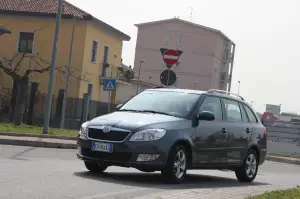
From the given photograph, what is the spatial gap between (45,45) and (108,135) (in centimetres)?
3428

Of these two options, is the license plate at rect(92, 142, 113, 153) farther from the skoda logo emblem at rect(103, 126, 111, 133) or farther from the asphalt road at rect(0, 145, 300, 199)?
the asphalt road at rect(0, 145, 300, 199)

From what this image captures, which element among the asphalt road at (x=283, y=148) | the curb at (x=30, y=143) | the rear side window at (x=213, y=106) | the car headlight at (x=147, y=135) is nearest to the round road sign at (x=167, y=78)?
the curb at (x=30, y=143)

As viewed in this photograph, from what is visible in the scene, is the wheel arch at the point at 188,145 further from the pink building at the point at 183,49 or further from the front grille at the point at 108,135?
the pink building at the point at 183,49

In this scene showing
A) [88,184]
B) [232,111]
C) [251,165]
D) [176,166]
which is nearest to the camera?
[88,184]

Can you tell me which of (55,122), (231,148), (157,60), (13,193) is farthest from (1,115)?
(157,60)

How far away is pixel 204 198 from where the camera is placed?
846 cm

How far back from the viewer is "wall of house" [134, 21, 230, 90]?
275ft

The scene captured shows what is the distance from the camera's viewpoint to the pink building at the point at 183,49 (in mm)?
83812

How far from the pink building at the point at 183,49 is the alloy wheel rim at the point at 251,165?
69777 millimetres

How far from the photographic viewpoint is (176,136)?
10539 millimetres

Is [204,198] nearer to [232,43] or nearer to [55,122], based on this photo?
[55,122]

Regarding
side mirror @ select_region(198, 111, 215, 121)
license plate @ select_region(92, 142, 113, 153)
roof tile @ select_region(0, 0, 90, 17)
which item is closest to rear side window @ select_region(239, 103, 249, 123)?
side mirror @ select_region(198, 111, 215, 121)

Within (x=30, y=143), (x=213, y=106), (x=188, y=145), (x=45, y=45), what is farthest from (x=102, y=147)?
(x=45, y=45)

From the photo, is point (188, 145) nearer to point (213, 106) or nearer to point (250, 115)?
point (213, 106)
